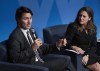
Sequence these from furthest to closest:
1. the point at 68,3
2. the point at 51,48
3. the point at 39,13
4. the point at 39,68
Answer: the point at 68,3 < the point at 39,13 < the point at 51,48 < the point at 39,68

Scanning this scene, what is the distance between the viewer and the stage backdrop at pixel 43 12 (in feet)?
14.2

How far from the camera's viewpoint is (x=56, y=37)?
4.59 metres

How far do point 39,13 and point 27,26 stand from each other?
1622mm

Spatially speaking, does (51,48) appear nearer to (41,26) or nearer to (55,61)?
(55,61)

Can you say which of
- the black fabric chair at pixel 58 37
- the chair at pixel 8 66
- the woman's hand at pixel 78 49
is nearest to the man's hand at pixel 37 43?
the chair at pixel 8 66

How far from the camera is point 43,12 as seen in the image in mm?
5051

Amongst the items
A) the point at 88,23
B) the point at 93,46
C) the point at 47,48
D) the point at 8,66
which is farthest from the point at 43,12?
the point at 8,66

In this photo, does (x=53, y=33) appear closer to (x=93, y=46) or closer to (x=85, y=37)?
(x=85, y=37)

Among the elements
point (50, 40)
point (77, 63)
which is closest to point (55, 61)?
point (77, 63)

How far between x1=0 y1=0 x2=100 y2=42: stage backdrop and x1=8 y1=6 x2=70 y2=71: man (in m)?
0.89

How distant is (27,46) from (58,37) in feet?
4.29

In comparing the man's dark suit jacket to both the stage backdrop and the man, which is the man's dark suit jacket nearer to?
the man

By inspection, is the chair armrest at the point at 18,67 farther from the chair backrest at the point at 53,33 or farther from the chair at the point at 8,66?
the chair backrest at the point at 53,33

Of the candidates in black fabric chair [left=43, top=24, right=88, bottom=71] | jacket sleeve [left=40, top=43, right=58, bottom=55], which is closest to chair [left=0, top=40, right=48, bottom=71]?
jacket sleeve [left=40, top=43, right=58, bottom=55]
